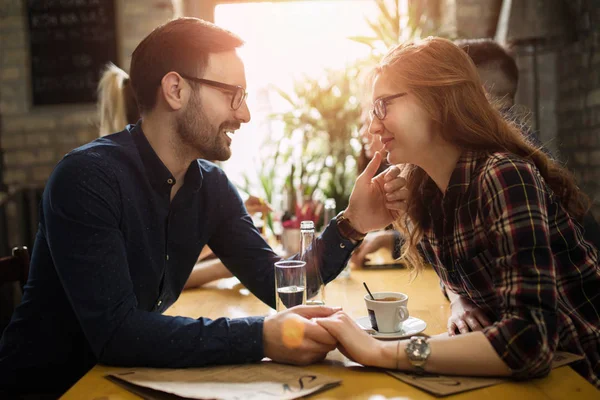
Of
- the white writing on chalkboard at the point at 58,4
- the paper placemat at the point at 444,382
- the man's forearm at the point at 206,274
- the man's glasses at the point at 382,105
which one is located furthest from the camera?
the white writing on chalkboard at the point at 58,4

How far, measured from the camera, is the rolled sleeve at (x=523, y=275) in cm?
102

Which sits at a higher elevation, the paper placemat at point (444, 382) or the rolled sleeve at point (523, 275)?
the rolled sleeve at point (523, 275)

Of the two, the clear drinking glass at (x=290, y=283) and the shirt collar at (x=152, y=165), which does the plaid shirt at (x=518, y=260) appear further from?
the shirt collar at (x=152, y=165)

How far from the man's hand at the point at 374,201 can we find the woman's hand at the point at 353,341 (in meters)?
0.49

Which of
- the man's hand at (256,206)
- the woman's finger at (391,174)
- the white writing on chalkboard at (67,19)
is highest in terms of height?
the white writing on chalkboard at (67,19)

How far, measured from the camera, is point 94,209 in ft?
4.17

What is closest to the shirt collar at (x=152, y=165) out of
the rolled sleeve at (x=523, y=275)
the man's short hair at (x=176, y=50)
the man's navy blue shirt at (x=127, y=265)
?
the man's navy blue shirt at (x=127, y=265)

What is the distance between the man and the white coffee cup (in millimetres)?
115

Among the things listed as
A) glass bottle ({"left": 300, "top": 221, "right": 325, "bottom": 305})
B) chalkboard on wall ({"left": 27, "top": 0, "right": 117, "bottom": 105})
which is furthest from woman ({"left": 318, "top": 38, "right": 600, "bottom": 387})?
chalkboard on wall ({"left": 27, "top": 0, "right": 117, "bottom": 105})

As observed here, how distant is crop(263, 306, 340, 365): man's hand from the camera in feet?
3.75

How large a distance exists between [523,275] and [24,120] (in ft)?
13.6

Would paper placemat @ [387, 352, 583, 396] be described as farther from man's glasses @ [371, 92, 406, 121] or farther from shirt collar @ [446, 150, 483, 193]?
man's glasses @ [371, 92, 406, 121]

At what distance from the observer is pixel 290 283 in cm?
138

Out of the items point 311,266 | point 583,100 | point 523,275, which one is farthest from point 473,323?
point 583,100
